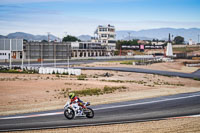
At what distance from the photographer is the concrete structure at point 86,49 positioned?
5295 inches

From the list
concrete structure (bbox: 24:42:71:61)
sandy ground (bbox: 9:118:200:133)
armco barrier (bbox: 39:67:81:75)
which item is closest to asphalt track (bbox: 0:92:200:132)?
sandy ground (bbox: 9:118:200:133)

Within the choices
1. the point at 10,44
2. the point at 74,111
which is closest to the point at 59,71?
the point at 10,44

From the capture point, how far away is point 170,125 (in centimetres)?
1789

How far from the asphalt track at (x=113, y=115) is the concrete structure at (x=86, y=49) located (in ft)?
357

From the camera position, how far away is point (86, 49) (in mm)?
139750

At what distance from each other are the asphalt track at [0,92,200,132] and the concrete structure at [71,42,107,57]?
10881 cm

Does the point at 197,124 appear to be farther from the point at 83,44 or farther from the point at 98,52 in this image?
the point at 98,52

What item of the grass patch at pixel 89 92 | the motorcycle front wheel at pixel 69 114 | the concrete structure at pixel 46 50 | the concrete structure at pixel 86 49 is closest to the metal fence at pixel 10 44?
the concrete structure at pixel 46 50

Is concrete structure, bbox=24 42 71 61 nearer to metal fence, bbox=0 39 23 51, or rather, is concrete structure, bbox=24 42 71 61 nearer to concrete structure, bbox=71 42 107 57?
metal fence, bbox=0 39 23 51

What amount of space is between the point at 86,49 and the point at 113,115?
119948mm

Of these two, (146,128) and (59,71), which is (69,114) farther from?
(59,71)

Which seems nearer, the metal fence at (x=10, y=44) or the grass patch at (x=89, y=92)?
the grass patch at (x=89, y=92)

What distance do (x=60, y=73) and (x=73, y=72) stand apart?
2.77 metres

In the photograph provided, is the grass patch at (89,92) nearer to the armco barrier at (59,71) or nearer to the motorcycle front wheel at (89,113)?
the motorcycle front wheel at (89,113)
